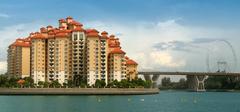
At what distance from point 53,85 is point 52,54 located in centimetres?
1346

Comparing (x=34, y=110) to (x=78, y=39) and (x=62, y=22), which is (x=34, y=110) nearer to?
(x=78, y=39)

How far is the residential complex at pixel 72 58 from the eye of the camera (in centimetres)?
12788

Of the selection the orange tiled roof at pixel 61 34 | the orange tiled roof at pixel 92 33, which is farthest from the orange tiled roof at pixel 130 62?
the orange tiled roof at pixel 61 34

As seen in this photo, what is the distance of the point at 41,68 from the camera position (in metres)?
132

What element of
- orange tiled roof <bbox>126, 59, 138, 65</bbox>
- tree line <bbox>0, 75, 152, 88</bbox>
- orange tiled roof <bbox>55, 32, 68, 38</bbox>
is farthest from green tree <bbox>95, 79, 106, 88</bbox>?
orange tiled roof <bbox>126, 59, 138, 65</bbox>

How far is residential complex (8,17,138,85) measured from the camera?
420ft

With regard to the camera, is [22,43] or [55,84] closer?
[55,84]

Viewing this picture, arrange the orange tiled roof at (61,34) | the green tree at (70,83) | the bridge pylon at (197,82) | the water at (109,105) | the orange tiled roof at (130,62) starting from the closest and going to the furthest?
1. the water at (109,105)
2. the green tree at (70,83)
3. the orange tiled roof at (61,34)
4. the orange tiled roof at (130,62)
5. the bridge pylon at (197,82)

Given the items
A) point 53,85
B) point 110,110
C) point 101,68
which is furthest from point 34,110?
point 101,68

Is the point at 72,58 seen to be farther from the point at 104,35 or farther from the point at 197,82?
the point at 197,82

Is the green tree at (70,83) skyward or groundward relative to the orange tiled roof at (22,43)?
groundward

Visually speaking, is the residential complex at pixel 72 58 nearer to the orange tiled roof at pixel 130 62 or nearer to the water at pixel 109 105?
the orange tiled roof at pixel 130 62

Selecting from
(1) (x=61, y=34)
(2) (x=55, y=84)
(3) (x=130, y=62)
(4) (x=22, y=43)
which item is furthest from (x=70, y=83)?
(3) (x=130, y=62)

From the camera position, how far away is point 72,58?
5148 inches
